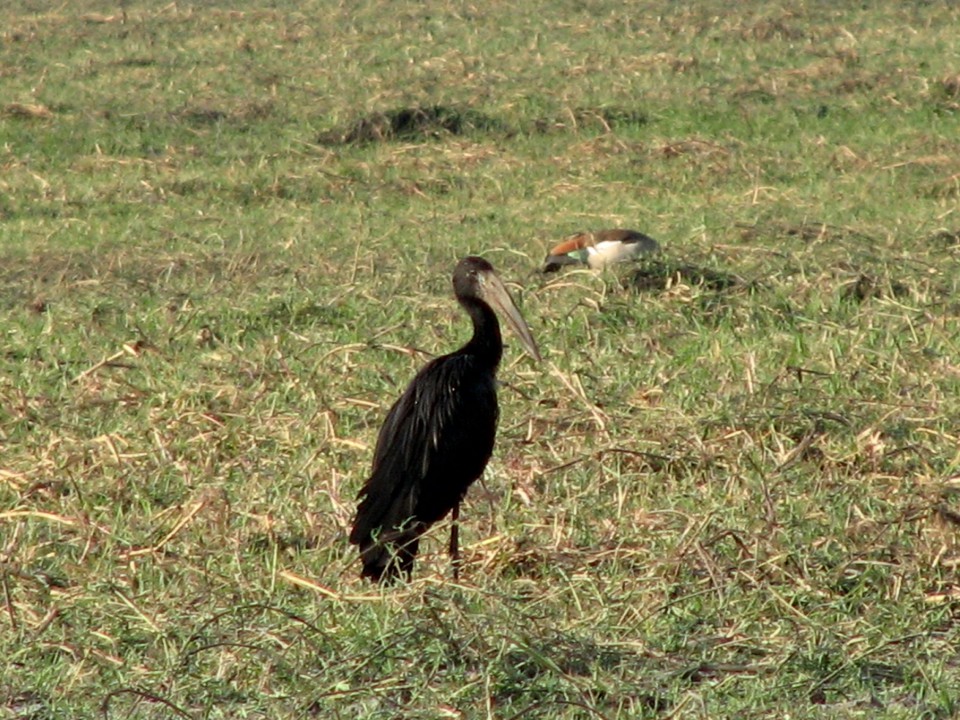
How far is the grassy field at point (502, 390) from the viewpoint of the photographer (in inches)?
160

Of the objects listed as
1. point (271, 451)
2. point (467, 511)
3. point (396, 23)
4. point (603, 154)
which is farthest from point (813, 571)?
point (396, 23)

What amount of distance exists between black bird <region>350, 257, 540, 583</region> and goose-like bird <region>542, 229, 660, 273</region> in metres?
3.54

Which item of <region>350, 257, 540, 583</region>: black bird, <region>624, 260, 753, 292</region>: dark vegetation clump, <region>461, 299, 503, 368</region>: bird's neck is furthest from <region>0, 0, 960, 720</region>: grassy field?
<region>461, 299, 503, 368</region>: bird's neck

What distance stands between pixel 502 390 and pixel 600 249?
2505mm

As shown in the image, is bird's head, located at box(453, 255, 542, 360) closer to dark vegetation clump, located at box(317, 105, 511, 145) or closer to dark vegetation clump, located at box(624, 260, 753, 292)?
dark vegetation clump, located at box(624, 260, 753, 292)

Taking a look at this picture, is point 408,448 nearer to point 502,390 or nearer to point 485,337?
point 485,337

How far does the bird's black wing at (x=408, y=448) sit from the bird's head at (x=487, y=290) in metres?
0.51

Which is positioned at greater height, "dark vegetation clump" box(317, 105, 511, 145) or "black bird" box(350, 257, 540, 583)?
"black bird" box(350, 257, 540, 583)

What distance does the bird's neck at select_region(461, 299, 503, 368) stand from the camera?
216 inches

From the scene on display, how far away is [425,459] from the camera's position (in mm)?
4926

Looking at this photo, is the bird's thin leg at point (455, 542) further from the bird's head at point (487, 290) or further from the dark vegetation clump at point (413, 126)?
the dark vegetation clump at point (413, 126)

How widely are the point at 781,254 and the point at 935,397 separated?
254 cm

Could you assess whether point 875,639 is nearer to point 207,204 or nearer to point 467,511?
point 467,511

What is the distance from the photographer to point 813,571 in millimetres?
4680
